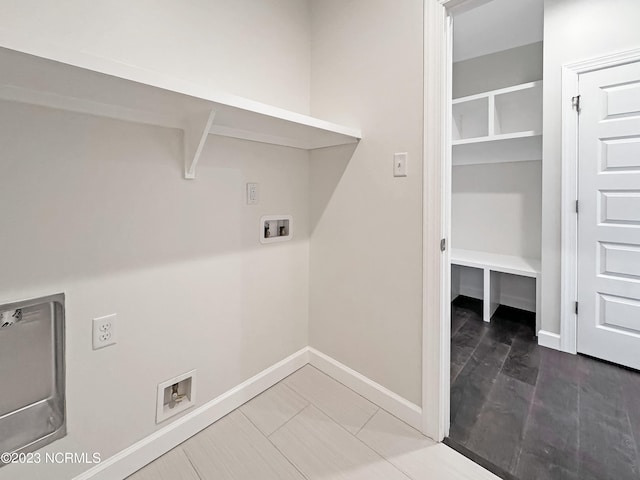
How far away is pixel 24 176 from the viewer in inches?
38.1

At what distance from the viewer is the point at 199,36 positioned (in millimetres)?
1357

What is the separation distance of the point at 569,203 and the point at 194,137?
245 centimetres

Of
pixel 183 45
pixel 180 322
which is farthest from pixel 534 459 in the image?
pixel 183 45

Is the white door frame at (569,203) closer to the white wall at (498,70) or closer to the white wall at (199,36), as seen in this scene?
the white wall at (498,70)

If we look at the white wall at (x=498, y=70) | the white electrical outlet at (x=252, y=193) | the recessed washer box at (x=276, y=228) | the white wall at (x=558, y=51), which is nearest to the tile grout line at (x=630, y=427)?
the white wall at (x=558, y=51)

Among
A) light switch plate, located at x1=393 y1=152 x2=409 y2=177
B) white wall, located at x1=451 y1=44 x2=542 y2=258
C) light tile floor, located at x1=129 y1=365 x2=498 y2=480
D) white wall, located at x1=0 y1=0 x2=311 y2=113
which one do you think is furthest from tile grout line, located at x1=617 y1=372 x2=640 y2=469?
white wall, located at x1=0 y1=0 x2=311 y2=113

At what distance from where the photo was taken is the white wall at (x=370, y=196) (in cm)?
145

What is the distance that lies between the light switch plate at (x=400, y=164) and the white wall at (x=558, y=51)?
1467mm

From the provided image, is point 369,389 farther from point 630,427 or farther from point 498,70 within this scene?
point 498,70

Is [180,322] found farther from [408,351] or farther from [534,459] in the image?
[534,459]

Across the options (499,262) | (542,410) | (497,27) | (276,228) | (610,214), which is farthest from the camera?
(499,262)

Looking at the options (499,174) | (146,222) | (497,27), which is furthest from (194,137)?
(499,174)

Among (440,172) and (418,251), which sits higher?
(440,172)

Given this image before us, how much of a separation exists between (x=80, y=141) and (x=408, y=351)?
1656mm
